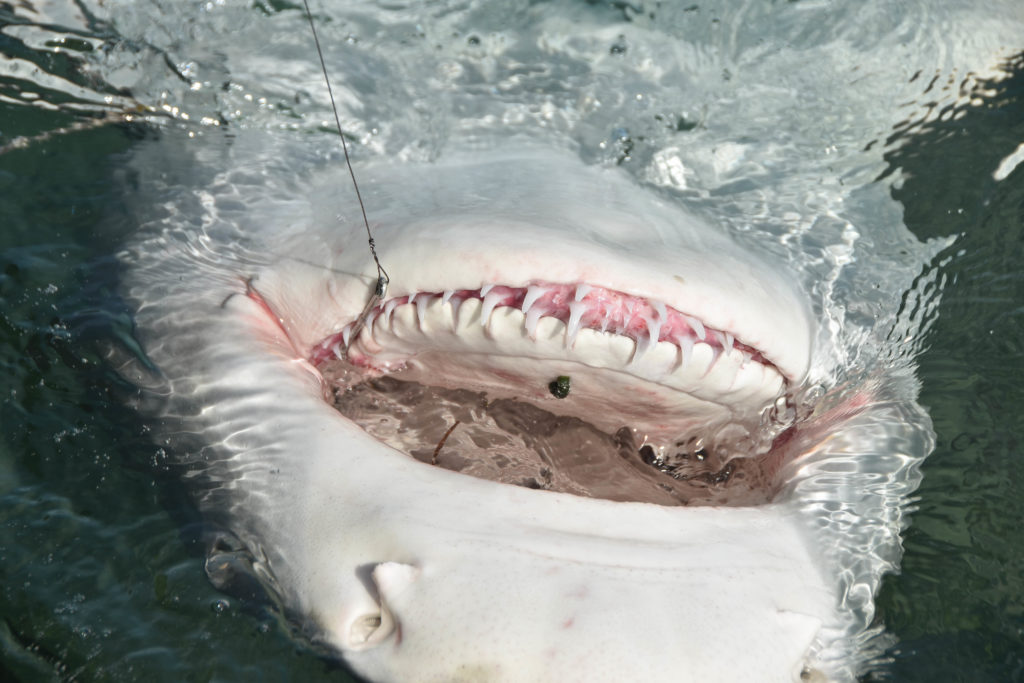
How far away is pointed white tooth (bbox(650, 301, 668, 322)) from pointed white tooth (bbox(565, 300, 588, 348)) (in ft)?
0.39

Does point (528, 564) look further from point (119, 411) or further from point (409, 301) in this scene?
point (119, 411)

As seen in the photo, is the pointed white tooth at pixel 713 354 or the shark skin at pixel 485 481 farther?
the pointed white tooth at pixel 713 354

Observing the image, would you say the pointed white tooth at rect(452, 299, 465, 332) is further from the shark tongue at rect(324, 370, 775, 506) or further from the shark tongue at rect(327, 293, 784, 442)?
the shark tongue at rect(324, 370, 775, 506)

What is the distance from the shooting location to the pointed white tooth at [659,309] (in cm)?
147

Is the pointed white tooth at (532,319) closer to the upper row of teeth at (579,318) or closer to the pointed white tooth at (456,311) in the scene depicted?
the upper row of teeth at (579,318)

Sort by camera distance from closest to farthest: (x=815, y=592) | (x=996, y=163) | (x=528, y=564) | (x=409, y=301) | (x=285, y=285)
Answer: (x=528, y=564) < (x=815, y=592) < (x=409, y=301) < (x=285, y=285) < (x=996, y=163)

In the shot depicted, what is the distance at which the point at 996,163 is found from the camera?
2361mm

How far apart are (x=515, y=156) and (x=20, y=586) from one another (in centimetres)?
144

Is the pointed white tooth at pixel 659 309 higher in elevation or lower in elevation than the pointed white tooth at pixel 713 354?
higher

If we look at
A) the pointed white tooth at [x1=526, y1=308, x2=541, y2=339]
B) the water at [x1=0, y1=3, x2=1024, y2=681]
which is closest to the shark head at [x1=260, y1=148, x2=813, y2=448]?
the pointed white tooth at [x1=526, y1=308, x2=541, y2=339]

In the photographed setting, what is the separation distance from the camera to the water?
1487mm

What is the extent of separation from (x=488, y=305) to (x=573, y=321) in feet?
0.50

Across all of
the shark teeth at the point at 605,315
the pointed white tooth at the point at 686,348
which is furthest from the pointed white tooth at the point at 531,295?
the pointed white tooth at the point at 686,348

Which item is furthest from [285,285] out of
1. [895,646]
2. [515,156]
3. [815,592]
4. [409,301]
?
[895,646]
